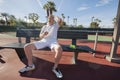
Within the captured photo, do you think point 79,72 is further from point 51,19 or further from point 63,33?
point 63,33

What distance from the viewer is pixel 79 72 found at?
14.0 ft

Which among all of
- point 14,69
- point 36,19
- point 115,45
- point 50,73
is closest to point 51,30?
point 50,73

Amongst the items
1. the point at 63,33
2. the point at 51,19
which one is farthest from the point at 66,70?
the point at 63,33

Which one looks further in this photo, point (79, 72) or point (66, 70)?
point (66, 70)

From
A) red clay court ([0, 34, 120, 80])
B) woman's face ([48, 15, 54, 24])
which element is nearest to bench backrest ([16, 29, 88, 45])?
red clay court ([0, 34, 120, 80])

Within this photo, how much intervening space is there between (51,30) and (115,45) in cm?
246

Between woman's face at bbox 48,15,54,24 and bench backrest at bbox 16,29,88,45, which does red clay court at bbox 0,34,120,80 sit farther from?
woman's face at bbox 48,15,54,24

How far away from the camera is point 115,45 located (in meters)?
5.32

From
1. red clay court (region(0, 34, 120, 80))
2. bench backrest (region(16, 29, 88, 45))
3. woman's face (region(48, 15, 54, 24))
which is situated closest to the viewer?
red clay court (region(0, 34, 120, 80))

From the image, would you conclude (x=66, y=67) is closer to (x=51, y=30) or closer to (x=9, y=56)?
(x=51, y=30)

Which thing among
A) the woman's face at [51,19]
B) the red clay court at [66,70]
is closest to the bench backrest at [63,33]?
the red clay court at [66,70]

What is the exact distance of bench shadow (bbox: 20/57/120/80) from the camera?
12.9 feet

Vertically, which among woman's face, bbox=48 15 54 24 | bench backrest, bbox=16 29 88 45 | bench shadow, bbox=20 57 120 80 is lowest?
bench shadow, bbox=20 57 120 80

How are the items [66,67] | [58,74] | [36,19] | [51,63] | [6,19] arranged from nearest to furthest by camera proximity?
[58,74], [66,67], [51,63], [36,19], [6,19]
